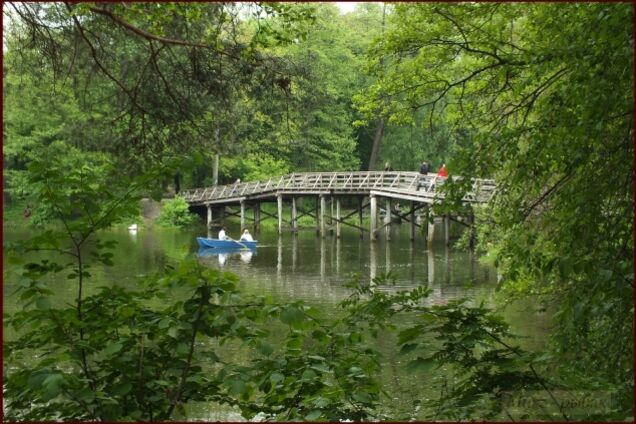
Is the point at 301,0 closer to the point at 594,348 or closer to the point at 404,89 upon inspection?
the point at 404,89

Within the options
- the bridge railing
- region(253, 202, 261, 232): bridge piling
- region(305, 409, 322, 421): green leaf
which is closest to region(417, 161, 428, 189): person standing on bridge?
the bridge railing

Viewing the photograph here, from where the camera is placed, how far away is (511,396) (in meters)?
3.78

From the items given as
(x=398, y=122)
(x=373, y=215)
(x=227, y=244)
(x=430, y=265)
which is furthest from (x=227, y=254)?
(x=398, y=122)

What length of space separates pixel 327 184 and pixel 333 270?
10203mm

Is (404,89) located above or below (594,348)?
above

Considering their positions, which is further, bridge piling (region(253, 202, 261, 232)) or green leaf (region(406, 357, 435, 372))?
bridge piling (region(253, 202, 261, 232))

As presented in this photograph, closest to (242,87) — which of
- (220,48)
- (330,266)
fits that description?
(220,48)

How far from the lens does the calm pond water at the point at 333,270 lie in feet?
31.1

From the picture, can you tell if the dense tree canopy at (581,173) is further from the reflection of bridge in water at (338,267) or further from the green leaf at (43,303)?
the reflection of bridge in water at (338,267)

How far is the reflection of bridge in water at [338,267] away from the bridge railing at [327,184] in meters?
2.19

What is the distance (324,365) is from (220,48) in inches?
97.5

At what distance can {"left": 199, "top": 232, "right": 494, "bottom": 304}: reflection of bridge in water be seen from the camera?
1695 centimetres

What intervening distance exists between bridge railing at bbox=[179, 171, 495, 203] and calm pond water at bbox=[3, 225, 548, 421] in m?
1.97

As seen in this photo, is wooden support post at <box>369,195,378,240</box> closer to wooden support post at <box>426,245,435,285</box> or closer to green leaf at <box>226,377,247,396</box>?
wooden support post at <box>426,245,435,285</box>
